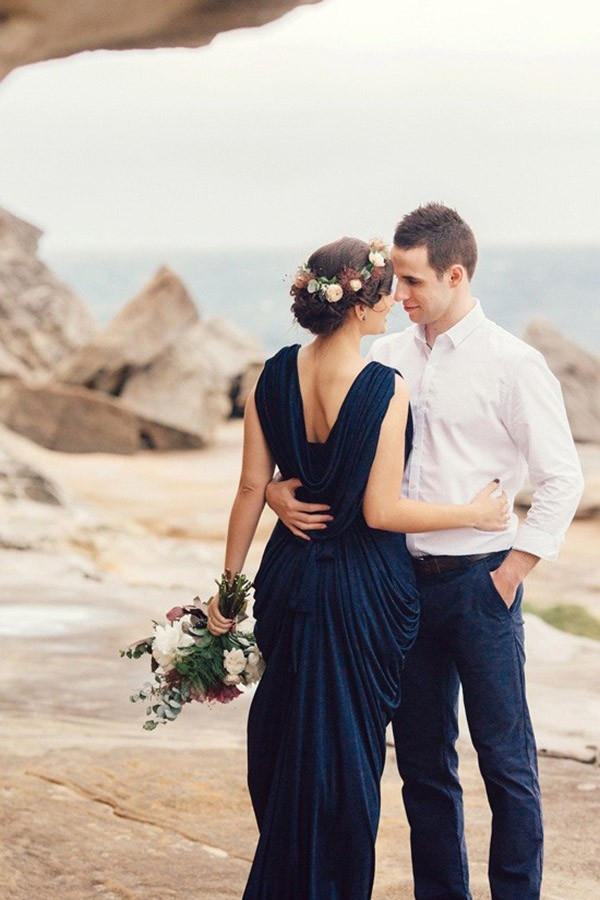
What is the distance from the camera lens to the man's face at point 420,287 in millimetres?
3229

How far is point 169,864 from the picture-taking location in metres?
3.98

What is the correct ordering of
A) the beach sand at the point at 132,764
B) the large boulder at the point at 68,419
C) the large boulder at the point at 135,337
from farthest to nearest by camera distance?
the large boulder at the point at 135,337 → the large boulder at the point at 68,419 → the beach sand at the point at 132,764

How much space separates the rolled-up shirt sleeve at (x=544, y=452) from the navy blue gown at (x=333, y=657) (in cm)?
31

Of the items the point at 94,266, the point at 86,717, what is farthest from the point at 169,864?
the point at 94,266

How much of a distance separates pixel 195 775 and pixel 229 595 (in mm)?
1700

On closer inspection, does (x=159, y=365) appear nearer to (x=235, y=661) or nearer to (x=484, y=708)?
(x=235, y=661)

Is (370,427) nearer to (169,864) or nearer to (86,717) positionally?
(169,864)

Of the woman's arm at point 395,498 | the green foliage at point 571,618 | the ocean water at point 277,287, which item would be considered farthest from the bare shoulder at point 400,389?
the ocean water at point 277,287

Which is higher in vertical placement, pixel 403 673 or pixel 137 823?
pixel 403 673

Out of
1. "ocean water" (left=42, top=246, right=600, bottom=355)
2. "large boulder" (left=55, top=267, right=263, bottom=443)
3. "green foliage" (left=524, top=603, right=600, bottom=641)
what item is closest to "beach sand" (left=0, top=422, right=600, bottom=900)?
"green foliage" (left=524, top=603, right=600, bottom=641)

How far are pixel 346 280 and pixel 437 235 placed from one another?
0.26 metres

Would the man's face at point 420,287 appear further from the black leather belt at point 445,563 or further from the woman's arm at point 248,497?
Result: the black leather belt at point 445,563

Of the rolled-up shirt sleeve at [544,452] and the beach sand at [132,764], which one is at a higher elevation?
the rolled-up shirt sleeve at [544,452]

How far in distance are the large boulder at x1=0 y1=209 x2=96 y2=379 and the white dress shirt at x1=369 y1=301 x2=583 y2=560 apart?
1410 cm
